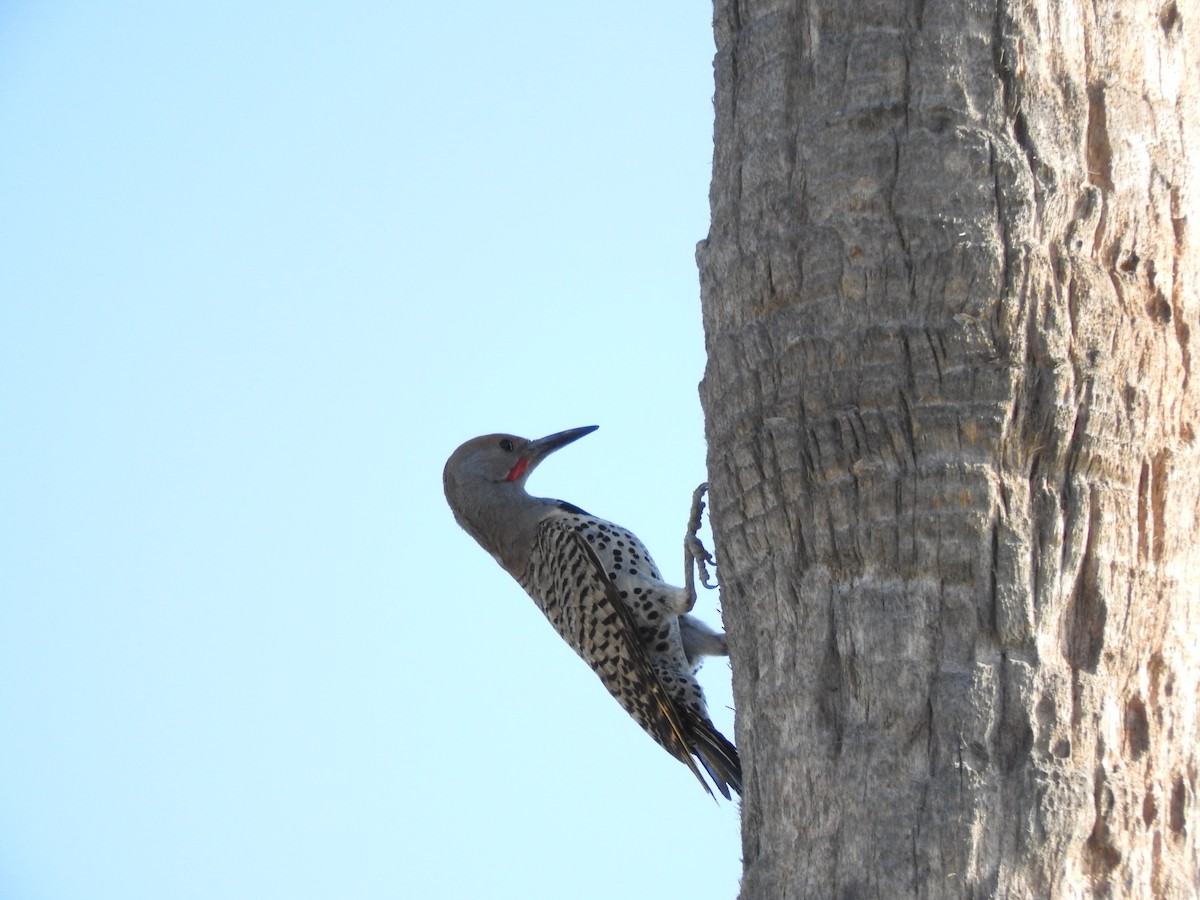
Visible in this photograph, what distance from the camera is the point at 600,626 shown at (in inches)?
267

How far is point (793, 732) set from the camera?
11.2 feet

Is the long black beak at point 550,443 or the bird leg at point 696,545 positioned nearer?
the bird leg at point 696,545

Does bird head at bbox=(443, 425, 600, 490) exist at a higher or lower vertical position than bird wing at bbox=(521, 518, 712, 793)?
higher

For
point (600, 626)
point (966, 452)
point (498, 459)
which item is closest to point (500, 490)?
point (498, 459)

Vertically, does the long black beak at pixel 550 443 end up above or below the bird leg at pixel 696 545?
above

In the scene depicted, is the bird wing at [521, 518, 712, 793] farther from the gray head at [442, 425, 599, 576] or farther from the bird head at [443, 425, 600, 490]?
the bird head at [443, 425, 600, 490]

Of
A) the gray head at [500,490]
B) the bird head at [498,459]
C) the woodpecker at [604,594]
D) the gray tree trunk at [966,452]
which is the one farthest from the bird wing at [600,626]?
the gray tree trunk at [966,452]

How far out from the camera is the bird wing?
6457mm

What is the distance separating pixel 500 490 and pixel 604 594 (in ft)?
3.36

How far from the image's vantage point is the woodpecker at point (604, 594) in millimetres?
6398

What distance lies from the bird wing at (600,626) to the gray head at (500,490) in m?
0.14

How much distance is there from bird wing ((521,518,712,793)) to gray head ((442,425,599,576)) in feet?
0.47

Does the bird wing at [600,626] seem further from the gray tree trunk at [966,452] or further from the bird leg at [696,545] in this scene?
the gray tree trunk at [966,452]

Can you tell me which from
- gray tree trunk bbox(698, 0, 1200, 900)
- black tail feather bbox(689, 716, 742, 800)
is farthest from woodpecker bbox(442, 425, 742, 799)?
gray tree trunk bbox(698, 0, 1200, 900)
